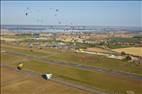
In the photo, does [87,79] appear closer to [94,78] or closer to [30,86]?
[94,78]

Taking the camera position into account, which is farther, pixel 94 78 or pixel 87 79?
pixel 94 78

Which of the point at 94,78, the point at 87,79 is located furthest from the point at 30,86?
the point at 94,78

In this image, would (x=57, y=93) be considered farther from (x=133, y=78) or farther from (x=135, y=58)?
(x=135, y=58)

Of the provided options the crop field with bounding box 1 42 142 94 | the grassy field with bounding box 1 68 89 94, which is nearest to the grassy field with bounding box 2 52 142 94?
the crop field with bounding box 1 42 142 94

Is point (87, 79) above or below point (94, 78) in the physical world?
below

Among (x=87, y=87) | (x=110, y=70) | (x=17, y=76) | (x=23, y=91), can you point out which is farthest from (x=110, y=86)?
(x=17, y=76)

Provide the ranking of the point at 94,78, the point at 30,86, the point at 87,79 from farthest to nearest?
the point at 94,78 < the point at 87,79 < the point at 30,86

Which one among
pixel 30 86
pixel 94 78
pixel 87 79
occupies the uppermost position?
pixel 94 78

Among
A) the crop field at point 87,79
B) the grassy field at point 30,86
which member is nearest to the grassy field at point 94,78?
the crop field at point 87,79

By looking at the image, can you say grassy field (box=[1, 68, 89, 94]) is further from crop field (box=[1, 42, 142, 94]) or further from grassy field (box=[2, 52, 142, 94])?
grassy field (box=[2, 52, 142, 94])
